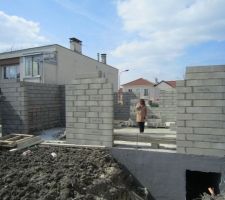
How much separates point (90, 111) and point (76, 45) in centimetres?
1539

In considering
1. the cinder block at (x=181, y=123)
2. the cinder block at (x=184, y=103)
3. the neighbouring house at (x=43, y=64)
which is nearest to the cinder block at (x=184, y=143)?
the cinder block at (x=181, y=123)

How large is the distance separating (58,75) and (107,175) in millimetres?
13571

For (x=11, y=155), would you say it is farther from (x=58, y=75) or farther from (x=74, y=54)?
(x=74, y=54)

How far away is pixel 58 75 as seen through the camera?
19203 millimetres

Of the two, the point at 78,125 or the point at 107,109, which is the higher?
the point at 107,109

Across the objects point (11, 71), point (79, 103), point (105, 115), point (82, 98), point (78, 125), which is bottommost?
point (78, 125)

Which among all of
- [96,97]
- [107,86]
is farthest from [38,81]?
[107,86]

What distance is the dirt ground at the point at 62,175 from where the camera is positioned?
5379 mm

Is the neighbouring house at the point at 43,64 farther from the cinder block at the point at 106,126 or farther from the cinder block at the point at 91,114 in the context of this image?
the cinder block at the point at 106,126

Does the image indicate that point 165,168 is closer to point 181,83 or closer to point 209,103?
point 209,103

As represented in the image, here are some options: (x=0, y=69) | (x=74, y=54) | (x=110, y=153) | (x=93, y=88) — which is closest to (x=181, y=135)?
(x=110, y=153)

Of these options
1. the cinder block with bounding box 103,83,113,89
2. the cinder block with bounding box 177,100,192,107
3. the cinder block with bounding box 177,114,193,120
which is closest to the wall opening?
the cinder block with bounding box 177,114,193,120

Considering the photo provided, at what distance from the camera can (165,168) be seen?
6980 millimetres

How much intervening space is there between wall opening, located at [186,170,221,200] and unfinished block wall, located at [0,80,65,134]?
606cm
